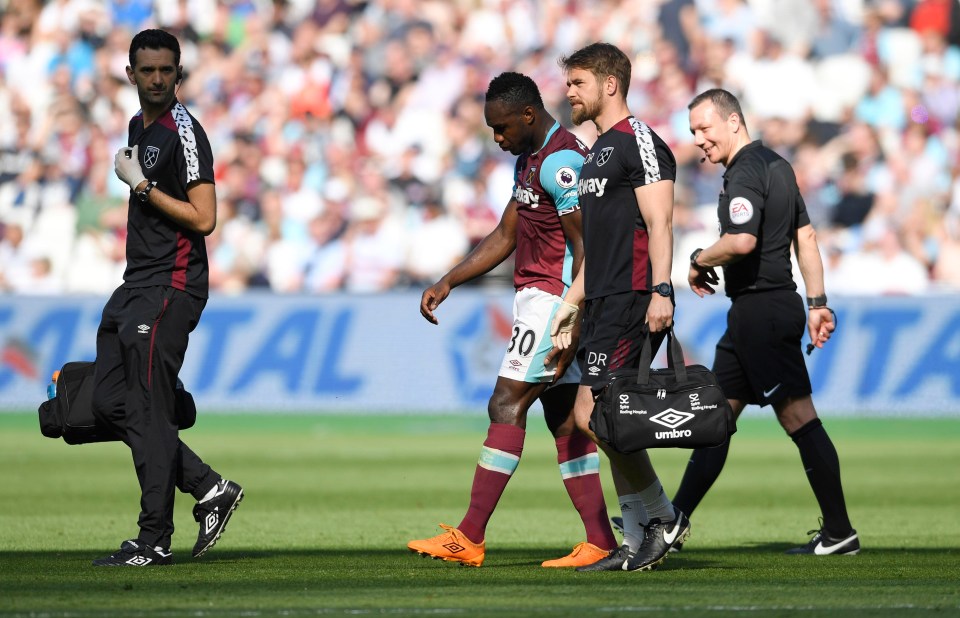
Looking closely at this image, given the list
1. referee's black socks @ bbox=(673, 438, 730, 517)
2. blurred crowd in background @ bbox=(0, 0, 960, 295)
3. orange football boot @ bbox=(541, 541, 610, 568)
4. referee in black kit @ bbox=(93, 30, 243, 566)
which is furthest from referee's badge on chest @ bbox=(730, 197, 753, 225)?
blurred crowd in background @ bbox=(0, 0, 960, 295)

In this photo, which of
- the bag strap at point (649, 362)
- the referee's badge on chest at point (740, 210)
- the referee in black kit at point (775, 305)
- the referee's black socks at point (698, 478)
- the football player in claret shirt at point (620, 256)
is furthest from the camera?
the referee's black socks at point (698, 478)

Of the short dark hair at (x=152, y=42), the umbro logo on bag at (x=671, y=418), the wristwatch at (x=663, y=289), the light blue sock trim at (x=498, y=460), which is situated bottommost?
the light blue sock trim at (x=498, y=460)

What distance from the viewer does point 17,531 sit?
28.5ft

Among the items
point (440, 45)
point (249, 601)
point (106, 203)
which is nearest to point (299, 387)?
point (106, 203)

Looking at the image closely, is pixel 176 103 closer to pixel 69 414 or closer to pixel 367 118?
pixel 69 414

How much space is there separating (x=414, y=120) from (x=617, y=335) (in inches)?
571

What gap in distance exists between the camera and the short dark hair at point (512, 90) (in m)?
7.05

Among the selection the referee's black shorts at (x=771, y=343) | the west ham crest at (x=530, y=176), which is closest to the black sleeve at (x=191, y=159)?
the west ham crest at (x=530, y=176)

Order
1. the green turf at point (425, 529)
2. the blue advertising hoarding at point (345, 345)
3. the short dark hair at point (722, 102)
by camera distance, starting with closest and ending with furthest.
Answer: the green turf at point (425, 529), the short dark hair at point (722, 102), the blue advertising hoarding at point (345, 345)

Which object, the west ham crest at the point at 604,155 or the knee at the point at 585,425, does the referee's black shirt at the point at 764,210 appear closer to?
the west ham crest at the point at 604,155

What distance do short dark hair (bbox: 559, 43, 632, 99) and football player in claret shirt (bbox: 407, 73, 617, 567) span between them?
0.33 m

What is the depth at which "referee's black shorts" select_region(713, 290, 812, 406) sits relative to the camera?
7.81m

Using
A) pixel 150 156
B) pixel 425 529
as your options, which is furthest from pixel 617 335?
pixel 425 529

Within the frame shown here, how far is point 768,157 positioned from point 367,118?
44.9ft
